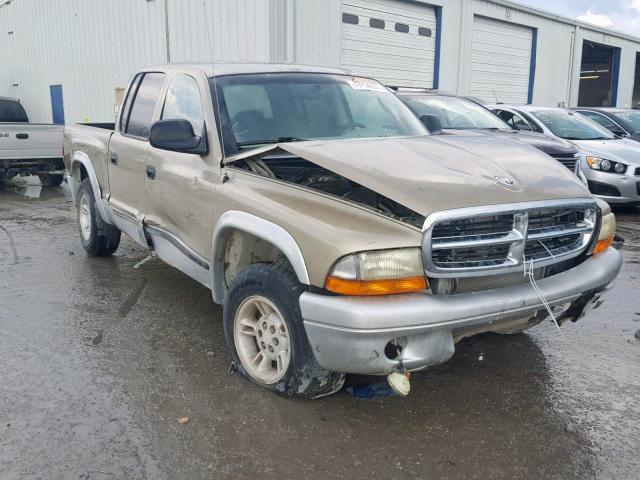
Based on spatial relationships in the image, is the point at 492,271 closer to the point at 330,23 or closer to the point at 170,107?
the point at 170,107

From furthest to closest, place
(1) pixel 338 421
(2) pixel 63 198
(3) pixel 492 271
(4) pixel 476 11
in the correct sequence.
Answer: (4) pixel 476 11, (2) pixel 63 198, (1) pixel 338 421, (3) pixel 492 271

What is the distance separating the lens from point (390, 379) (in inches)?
113

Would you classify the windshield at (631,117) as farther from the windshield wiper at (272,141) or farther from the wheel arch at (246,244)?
the wheel arch at (246,244)

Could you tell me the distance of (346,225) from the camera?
2914 millimetres

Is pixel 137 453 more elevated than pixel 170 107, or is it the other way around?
pixel 170 107

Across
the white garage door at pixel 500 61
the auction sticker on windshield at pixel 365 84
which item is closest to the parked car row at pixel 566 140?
the auction sticker on windshield at pixel 365 84

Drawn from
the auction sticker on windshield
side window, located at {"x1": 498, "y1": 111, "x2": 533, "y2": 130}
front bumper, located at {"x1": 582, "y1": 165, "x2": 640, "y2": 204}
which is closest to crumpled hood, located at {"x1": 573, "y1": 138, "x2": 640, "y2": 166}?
front bumper, located at {"x1": 582, "y1": 165, "x2": 640, "y2": 204}

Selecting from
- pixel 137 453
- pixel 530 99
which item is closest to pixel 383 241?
pixel 137 453

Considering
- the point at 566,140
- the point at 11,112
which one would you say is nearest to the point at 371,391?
the point at 566,140

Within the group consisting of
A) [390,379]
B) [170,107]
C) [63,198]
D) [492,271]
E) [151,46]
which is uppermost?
[151,46]

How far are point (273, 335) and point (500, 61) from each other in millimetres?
18376

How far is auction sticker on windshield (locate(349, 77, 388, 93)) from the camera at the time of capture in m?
4.67

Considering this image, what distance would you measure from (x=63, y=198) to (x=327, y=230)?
376 inches

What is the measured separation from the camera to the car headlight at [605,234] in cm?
356
